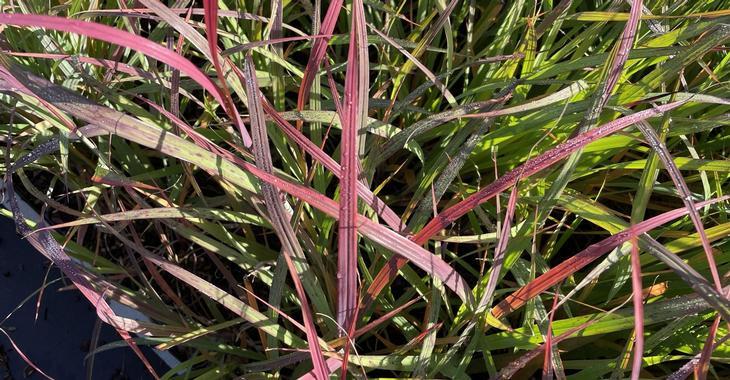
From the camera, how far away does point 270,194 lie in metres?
0.44

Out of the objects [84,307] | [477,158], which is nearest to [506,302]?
[477,158]

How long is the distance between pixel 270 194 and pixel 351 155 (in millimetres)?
72

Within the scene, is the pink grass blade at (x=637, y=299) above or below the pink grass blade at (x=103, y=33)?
below

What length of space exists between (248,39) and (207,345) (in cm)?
33

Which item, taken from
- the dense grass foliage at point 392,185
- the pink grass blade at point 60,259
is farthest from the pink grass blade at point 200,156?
the pink grass blade at point 60,259

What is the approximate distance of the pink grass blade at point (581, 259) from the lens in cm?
40

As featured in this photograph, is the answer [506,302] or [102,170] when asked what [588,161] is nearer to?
[506,302]

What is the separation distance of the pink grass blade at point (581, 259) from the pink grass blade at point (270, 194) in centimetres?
17

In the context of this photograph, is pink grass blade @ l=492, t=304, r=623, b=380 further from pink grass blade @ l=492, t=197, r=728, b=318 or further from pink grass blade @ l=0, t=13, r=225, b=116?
pink grass blade @ l=0, t=13, r=225, b=116

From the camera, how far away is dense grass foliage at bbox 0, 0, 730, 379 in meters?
0.44

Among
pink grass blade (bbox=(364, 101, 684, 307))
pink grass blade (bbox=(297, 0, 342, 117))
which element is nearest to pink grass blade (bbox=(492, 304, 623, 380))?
pink grass blade (bbox=(364, 101, 684, 307))

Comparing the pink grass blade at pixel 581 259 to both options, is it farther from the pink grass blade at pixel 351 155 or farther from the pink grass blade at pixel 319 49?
the pink grass blade at pixel 319 49

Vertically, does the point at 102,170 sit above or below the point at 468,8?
below

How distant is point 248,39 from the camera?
0.68 metres
